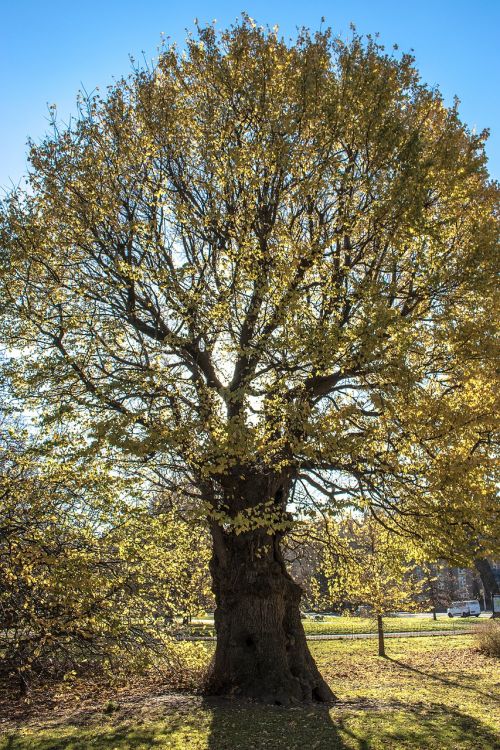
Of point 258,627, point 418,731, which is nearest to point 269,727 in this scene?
point 418,731

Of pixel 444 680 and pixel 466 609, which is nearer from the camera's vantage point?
pixel 444 680

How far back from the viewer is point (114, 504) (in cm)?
1056

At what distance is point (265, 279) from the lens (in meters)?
10.0

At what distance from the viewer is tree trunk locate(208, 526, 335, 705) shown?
10906mm

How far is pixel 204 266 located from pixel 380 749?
813cm

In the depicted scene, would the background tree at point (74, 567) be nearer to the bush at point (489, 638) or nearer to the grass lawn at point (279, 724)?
the grass lawn at point (279, 724)

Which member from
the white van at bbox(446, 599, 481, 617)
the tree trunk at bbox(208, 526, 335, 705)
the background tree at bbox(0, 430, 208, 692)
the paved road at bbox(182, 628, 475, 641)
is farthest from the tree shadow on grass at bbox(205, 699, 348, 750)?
the white van at bbox(446, 599, 481, 617)

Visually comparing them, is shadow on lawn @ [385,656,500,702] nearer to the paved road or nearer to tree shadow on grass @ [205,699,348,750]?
tree shadow on grass @ [205,699,348,750]

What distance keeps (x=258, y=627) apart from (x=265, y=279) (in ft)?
21.7

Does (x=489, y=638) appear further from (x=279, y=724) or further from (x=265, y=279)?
(x=265, y=279)

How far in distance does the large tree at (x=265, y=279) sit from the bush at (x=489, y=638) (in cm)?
1196

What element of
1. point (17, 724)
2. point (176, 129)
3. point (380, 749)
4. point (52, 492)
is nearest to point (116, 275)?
point (176, 129)

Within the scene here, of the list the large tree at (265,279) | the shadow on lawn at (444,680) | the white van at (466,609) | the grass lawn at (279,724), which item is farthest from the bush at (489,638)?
the white van at (466,609)

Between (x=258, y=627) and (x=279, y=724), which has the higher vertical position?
(x=258, y=627)
